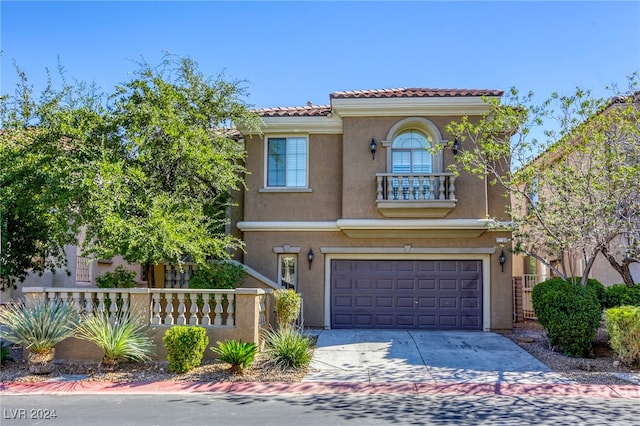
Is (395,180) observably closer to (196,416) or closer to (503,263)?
(503,263)

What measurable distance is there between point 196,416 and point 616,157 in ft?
34.5

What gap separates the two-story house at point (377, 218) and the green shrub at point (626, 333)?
4711 mm

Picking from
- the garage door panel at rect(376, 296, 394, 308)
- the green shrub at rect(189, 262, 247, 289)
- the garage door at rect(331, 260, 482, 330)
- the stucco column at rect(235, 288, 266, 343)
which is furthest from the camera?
the garage door panel at rect(376, 296, 394, 308)

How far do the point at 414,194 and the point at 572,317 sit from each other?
540 cm

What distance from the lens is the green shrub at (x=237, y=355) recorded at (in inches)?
394

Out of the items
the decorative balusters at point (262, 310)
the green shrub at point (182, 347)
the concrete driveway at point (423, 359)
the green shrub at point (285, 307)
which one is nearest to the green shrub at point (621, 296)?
the concrete driveway at point (423, 359)

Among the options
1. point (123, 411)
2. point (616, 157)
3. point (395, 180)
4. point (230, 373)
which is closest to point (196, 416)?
point (123, 411)

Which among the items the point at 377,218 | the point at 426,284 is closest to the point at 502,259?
the point at 426,284

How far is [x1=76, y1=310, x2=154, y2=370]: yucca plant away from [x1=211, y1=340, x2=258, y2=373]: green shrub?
1719 mm

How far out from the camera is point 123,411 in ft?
26.3

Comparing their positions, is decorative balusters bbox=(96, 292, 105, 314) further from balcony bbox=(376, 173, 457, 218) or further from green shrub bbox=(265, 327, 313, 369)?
balcony bbox=(376, 173, 457, 218)

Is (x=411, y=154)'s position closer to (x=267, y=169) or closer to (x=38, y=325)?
(x=267, y=169)

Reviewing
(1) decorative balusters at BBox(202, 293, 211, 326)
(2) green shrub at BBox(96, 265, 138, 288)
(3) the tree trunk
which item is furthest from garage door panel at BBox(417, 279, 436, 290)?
(2) green shrub at BBox(96, 265, 138, 288)

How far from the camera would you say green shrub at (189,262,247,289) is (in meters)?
13.2
